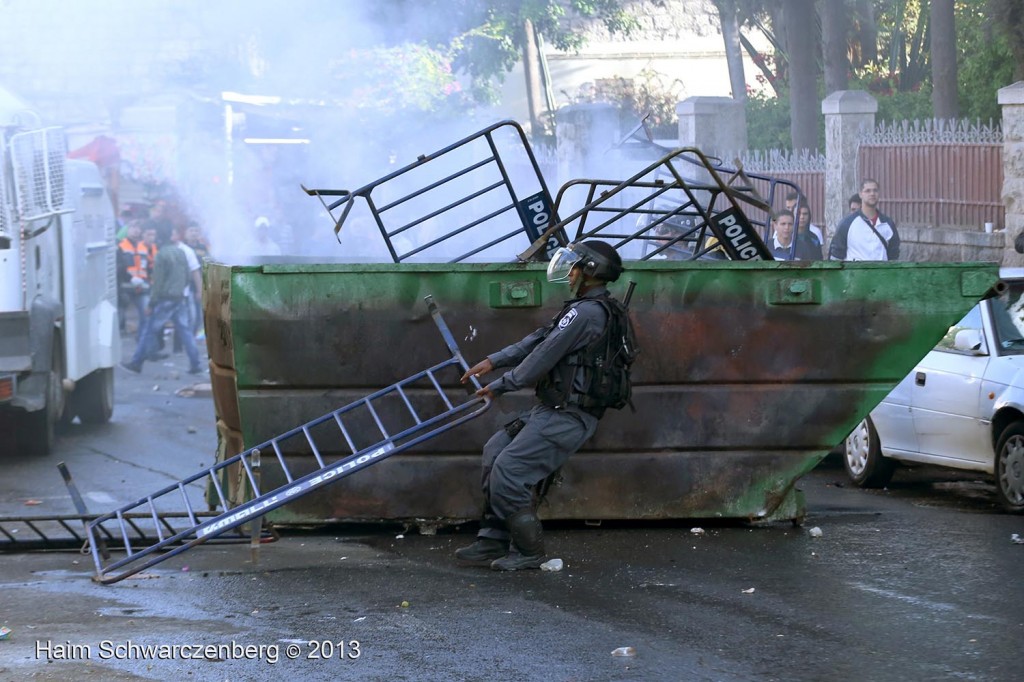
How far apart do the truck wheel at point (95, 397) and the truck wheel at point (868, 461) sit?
6.86 meters

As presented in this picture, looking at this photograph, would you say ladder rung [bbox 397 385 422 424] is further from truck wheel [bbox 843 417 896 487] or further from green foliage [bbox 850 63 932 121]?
green foliage [bbox 850 63 932 121]

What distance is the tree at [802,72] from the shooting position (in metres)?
23.5

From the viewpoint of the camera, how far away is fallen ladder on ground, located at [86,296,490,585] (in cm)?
629

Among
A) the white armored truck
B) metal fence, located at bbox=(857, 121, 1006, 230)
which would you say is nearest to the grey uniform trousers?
the white armored truck

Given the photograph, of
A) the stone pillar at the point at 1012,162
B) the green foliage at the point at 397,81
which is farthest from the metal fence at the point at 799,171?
the green foliage at the point at 397,81

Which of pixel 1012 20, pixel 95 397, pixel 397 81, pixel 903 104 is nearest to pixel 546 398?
pixel 95 397

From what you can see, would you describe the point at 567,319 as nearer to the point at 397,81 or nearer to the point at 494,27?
the point at 397,81

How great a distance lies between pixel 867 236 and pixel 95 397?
696cm

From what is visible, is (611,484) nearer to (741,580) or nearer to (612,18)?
(741,580)

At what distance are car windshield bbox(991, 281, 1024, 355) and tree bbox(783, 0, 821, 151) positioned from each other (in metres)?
15.0

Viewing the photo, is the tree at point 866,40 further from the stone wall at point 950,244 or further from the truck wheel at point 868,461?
the truck wheel at point 868,461

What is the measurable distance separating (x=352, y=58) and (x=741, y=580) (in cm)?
1374

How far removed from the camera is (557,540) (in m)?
7.23

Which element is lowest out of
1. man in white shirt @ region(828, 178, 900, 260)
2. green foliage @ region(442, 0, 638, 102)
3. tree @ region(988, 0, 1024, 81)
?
man in white shirt @ region(828, 178, 900, 260)
